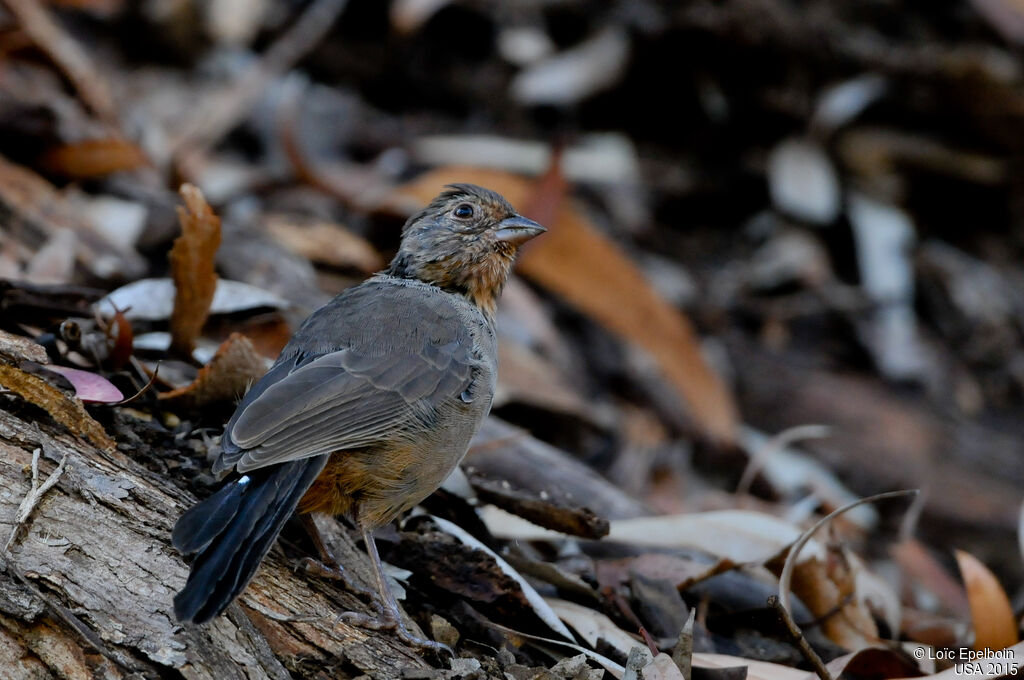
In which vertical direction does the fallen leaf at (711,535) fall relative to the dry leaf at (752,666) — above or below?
above

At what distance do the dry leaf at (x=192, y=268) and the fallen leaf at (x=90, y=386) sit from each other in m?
0.49

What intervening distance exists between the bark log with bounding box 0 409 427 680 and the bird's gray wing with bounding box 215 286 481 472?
26 cm

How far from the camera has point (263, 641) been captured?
8.15 feet

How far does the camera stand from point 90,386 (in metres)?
2.94

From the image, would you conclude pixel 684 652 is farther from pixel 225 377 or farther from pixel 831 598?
pixel 225 377

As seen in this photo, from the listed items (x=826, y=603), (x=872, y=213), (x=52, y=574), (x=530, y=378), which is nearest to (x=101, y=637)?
(x=52, y=574)

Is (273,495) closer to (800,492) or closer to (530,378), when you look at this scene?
(530,378)

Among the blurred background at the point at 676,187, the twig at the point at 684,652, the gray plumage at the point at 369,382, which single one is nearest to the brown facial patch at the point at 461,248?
the gray plumage at the point at 369,382

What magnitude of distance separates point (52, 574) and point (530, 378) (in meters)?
2.55

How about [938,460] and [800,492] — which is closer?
[800,492]

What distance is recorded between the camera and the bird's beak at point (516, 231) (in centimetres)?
392

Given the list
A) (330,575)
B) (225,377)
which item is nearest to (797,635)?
(330,575)

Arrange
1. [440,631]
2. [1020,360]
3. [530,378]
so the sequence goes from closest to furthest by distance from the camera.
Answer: [440,631]
[530,378]
[1020,360]

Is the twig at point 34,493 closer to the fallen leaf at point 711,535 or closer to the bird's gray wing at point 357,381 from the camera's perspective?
the bird's gray wing at point 357,381
